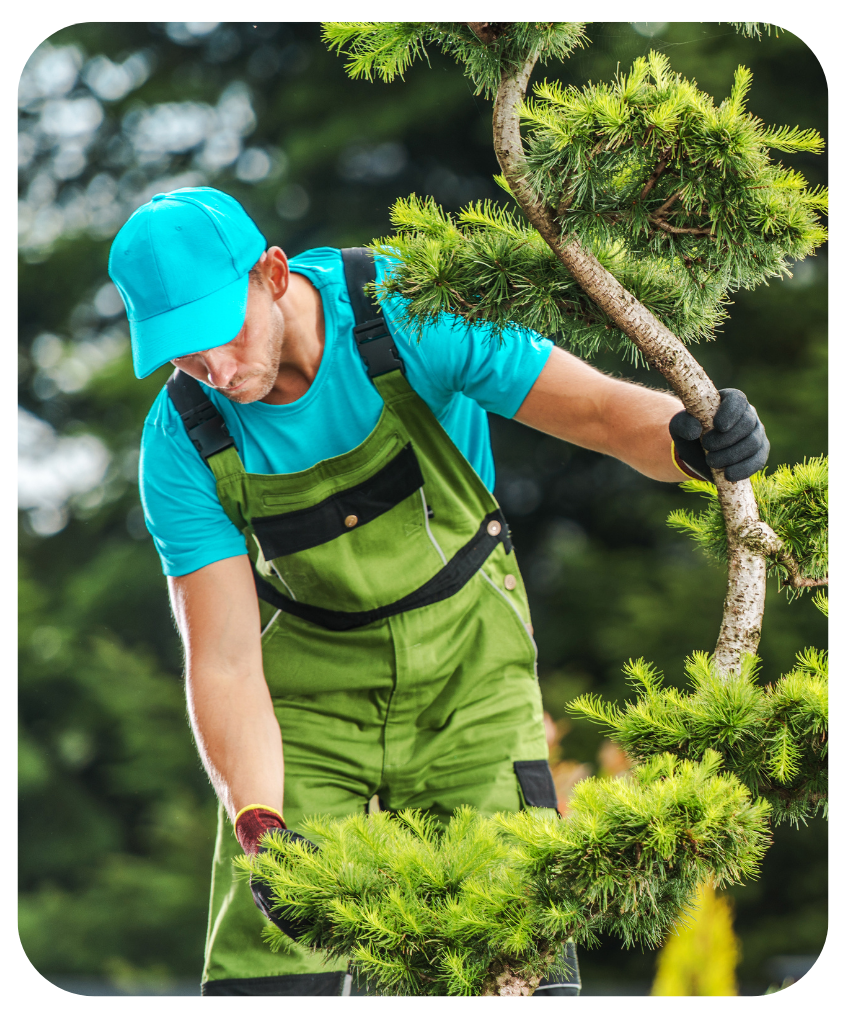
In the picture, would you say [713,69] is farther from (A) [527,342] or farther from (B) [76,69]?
(B) [76,69]

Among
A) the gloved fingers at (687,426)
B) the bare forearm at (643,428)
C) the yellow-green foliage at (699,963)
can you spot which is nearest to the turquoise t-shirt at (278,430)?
the bare forearm at (643,428)

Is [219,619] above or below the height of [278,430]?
below

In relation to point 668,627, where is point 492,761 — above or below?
above

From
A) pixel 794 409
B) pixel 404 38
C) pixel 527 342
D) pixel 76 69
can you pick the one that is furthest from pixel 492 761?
pixel 76 69

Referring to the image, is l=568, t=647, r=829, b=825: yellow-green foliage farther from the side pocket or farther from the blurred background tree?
the blurred background tree

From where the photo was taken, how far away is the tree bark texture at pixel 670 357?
0.83 metres

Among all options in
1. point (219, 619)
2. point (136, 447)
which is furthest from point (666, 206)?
point (136, 447)

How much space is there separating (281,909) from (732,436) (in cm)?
61

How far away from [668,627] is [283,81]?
1.44m

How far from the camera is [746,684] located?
842 millimetres

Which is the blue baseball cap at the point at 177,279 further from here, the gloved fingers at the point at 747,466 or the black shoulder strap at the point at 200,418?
the gloved fingers at the point at 747,466

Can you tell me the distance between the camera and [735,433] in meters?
0.88

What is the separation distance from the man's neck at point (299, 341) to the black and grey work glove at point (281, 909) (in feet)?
1.67

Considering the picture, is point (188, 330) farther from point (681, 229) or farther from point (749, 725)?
point (749, 725)
